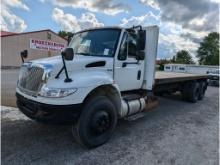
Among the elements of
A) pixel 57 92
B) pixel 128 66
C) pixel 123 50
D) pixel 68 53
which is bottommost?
pixel 57 92

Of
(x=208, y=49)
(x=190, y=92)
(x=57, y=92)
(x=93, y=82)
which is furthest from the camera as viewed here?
(x=208, y=49)

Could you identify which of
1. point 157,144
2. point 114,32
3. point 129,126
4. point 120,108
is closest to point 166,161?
point 157,144

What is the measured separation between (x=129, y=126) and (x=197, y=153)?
1.72 metres

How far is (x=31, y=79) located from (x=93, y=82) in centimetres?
111

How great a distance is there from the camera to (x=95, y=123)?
3.75 m

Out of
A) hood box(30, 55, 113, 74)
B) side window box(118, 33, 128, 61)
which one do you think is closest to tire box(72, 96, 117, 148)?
hood box(30, 55, 113, 74)

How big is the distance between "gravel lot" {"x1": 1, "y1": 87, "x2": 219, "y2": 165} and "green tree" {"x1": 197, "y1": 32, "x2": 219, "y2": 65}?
186 ft

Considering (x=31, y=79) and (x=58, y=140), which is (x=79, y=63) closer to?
(x=31, y=79)

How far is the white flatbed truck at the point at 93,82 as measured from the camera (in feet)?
10.9

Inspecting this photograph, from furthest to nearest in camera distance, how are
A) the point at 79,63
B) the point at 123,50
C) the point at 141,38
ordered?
the point at 141,38, the point at 123,50, the point at 79,63

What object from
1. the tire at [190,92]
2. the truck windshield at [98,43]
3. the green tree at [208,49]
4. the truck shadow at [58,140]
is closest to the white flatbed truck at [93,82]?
the truck windshield at [98,43]

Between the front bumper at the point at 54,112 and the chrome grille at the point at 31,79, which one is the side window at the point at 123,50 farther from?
the chrome grille at the point at 31,79

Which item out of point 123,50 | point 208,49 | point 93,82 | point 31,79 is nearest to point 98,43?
point 123,50

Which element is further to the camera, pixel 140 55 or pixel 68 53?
pixel 140 55
